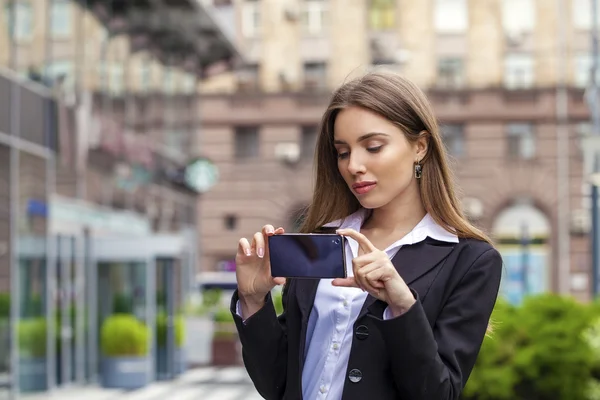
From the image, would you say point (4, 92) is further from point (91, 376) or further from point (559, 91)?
point (559, 91)

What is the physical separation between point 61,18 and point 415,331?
56.3 ft

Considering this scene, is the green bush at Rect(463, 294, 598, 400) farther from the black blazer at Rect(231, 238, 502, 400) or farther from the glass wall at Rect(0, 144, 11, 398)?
the black blazer at Rect(231, 238, 502, 400)

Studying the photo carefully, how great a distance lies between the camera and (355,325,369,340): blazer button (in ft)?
8.98

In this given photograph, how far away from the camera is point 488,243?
2887mm

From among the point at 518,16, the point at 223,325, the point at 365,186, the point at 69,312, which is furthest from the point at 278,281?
the point at 518,16

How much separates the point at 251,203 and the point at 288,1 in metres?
6.85

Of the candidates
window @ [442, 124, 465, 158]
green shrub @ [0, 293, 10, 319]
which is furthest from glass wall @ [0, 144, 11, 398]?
window @ [442, 124, 465, 158]

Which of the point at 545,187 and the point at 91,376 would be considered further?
the point at 545,187

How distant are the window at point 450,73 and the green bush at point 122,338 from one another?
82.8 ft

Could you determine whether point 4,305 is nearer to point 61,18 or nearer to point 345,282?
point 61,18

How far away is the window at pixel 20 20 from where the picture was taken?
1409cm

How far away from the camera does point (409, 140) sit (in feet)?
9.32

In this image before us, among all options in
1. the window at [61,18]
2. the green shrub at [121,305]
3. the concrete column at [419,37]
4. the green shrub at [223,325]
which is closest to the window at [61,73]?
the window at [61,18]

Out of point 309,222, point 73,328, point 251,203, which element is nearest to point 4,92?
point 73,328
